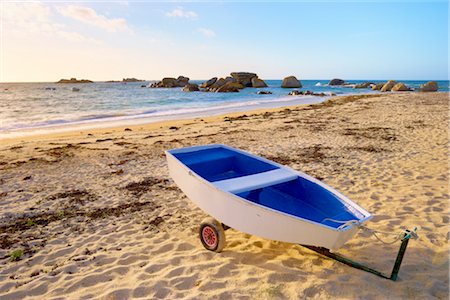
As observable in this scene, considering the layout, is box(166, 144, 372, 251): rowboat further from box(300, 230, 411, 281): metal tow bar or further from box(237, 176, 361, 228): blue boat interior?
box(300, 230, 411, 281): metal tow bar

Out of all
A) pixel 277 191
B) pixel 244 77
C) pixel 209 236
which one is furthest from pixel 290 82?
pixel 209 236

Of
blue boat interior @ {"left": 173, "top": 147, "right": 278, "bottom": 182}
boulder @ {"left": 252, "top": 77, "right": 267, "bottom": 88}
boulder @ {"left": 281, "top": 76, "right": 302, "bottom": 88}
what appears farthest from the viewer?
boulder @ {"left": 252, "top": 77, "right": 267, "bottom": 88}

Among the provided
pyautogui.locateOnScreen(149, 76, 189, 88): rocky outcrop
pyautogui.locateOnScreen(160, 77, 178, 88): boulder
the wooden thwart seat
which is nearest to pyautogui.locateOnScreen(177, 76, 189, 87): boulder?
pyautogui.locateOnScreen(149, 76, 189, 88): rocky outcrop

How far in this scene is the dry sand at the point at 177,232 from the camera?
376 cm

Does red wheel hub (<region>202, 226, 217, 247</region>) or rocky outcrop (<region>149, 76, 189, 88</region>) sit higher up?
rocky outcrop (<region>149, 76, 189, 88</region>)

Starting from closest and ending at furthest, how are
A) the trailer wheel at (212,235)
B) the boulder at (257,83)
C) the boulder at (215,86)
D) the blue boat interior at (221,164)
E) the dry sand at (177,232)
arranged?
the dry sand at (177,232), the trailer wheel at (212,235), the blue boat interior at (221,164), the boulder at (215,86), the boulder at (257,83)

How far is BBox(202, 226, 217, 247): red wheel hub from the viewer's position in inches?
178

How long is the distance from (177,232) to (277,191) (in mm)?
1966

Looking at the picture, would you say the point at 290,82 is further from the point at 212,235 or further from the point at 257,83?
the point at 212,235

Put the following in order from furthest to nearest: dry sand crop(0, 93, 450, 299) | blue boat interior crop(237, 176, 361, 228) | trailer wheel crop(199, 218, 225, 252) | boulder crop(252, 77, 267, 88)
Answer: boulder crop(252, 77, 267, 88) < trailer wheel crop(199, 218, 225, 252) < blue boat interior crop(237, 176, 361, 228) < dry sand crop(0, 93, 450, 299)

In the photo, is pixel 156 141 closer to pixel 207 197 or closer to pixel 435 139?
pixel 207 197

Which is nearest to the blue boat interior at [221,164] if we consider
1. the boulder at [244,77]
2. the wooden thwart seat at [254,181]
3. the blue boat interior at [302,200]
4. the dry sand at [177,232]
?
the wooden thwart seat at [254,181]

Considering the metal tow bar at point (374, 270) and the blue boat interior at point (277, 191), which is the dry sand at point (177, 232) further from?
the blue boat interior at point (277, 191)

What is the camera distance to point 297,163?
916 cm
